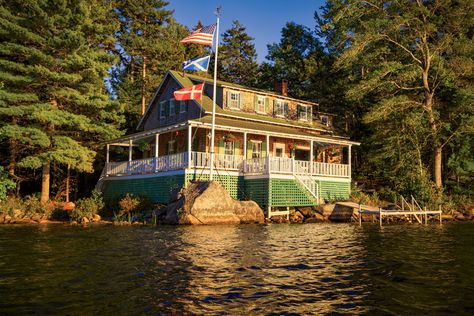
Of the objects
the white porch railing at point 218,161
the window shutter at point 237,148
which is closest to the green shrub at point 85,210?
the white porch railing at point 218,161

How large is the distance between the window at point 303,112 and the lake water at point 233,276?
2206 cm

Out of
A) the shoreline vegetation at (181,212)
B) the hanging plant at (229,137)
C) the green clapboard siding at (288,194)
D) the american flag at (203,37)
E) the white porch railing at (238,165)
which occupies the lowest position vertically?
the shoreline vegetation at (181,212)

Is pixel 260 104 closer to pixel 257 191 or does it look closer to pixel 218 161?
pixel 218 161

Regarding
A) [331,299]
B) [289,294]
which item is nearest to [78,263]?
[289,294]

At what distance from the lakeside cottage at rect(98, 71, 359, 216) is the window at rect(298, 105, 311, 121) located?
83 millimetres

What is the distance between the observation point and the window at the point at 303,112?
35650 mm

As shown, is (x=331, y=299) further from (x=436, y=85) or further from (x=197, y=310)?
(x=436, y=85)

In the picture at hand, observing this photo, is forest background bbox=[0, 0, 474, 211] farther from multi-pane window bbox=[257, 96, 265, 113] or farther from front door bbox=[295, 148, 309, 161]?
multi-pane window bbox=[257, 96, 265, 113]

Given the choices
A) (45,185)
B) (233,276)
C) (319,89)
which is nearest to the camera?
(233,276)

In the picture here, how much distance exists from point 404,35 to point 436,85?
465 cm

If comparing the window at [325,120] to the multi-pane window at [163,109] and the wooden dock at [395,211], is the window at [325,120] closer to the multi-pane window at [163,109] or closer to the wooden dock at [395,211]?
the wooden dock at [395,211]

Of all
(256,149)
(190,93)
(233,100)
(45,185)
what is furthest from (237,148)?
(45,185)

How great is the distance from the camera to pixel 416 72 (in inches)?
1214

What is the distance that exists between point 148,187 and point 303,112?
15372 mm
